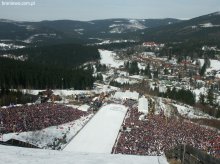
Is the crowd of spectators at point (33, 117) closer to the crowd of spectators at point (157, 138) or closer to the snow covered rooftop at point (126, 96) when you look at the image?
the crowd of spectators at point (157, 138)

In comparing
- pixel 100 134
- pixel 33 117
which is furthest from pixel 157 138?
pixel 33 117

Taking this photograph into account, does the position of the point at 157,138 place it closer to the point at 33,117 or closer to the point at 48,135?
the point at 48,135

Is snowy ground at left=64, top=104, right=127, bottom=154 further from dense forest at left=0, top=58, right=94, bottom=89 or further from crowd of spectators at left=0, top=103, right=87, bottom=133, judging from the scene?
dense forest at left=0, top=58, right=94, bottom=89

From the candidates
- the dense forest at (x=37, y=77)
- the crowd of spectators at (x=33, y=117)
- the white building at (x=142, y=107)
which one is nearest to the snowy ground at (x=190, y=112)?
the white building at (x=142, y=107)

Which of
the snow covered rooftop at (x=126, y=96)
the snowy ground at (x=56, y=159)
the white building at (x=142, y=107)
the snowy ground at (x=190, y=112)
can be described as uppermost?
the snowy ground at (x=56, y=159)

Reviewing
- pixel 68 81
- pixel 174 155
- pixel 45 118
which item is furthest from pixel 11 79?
pixel 174 155
